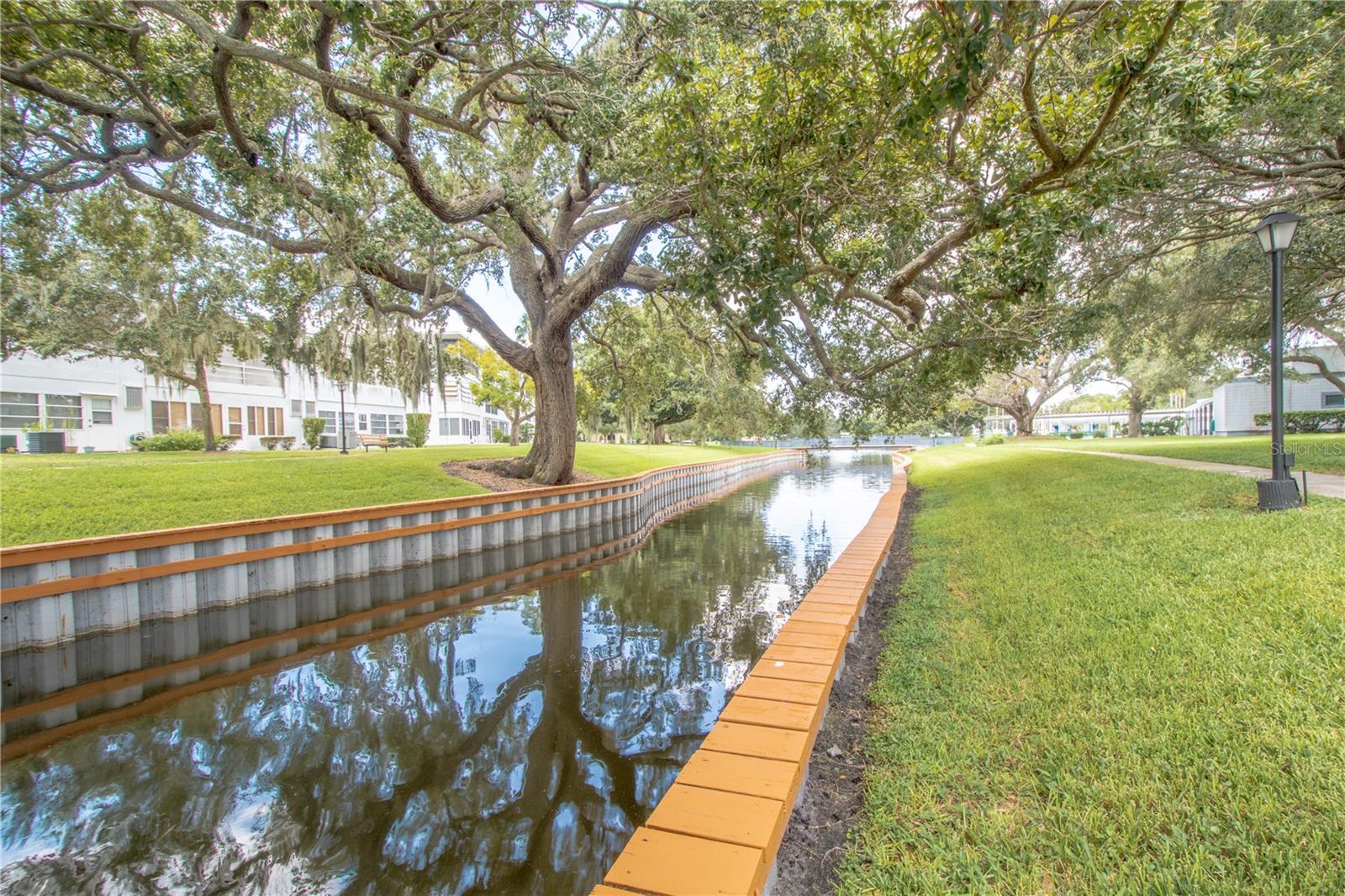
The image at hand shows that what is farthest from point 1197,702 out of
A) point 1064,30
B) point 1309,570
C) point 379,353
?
point 379,353

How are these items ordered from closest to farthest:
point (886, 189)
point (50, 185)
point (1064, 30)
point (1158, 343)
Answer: point (1064, 30) → point (886, 189) → point (50, 185) → point (1158, 343)

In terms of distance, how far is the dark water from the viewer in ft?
10.5

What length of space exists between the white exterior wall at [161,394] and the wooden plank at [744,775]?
16.5m

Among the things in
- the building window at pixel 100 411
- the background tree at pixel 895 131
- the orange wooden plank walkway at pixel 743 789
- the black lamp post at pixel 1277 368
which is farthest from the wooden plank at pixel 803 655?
the building window at pixel 100 411

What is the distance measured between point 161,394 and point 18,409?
388 cm

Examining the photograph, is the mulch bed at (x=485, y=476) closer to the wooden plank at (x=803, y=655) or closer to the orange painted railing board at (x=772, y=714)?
the wooden plank at (x=803, y=655)

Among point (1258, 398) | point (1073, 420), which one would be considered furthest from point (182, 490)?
point (1073, 420)

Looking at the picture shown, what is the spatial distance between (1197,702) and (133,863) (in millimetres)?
5550

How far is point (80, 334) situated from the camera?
14930 millimetres

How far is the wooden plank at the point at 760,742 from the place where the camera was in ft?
8.85

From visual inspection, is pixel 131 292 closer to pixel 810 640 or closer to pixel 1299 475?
pixel 810 640

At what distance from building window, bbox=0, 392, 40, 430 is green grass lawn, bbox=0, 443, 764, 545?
8101mm

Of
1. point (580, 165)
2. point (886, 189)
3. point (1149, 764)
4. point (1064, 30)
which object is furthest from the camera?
point (580, 165)

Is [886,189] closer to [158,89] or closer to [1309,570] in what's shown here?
[1309,570]
